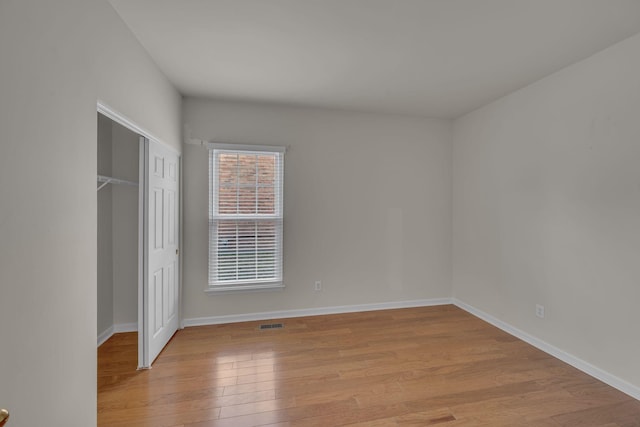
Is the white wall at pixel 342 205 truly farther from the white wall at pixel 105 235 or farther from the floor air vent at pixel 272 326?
the white wall at pixel 105 235

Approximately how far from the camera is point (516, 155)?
3.10m

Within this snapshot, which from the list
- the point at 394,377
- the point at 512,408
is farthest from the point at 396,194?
the point at 512,408

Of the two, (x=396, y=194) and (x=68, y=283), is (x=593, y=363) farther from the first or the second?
(x=68, y=283)

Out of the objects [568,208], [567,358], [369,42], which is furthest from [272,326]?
[568,208]

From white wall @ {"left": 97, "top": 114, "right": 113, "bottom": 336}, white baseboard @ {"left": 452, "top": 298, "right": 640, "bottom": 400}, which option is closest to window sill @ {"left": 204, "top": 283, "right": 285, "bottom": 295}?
white wall @ {"left": 97, "top": 114, "right": 113, "bottom": 336}

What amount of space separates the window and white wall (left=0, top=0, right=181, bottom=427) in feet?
5.39

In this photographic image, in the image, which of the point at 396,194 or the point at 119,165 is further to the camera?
the point at 396,194

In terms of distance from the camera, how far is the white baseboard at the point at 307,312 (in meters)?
3.39

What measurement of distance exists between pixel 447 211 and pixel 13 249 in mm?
4342

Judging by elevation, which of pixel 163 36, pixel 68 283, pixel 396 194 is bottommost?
pixel 68 283

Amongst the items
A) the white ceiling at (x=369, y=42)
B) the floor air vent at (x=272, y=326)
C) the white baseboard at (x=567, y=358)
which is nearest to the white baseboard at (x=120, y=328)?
the floor air vent at (x=272, y=326)

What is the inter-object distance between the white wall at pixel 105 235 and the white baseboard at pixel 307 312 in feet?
2.61

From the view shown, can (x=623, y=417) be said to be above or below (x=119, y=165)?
below

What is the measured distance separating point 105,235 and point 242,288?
5.21 ft
